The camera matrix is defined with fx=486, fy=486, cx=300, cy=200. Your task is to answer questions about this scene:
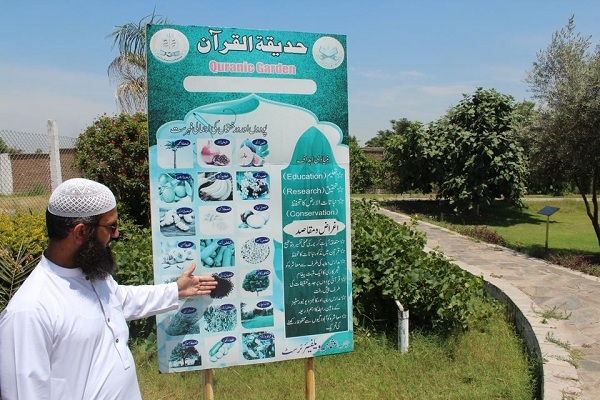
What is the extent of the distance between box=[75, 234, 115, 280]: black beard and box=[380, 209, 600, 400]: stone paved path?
311 centimetres

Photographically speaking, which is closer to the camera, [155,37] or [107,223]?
[107,223]

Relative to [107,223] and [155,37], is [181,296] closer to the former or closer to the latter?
[107,223]

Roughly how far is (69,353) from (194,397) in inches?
89.2

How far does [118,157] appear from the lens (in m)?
7.75

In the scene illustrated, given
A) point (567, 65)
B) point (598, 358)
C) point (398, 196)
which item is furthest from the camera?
point (398, 196)

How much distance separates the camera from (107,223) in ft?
5.85

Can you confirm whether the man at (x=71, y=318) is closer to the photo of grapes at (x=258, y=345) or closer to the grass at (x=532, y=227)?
the photo of grapes at (x=258, y=345)

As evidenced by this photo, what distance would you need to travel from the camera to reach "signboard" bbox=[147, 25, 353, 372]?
2.50 metres

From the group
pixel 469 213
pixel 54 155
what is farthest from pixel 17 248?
pixel 469 213

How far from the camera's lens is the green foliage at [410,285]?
4617 mm

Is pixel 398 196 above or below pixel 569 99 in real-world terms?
below

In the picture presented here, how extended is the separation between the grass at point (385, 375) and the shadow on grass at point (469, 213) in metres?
11.1

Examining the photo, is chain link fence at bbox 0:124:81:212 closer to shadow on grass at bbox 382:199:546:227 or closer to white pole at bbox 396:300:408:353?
white pole at bbox 396:300:408:353

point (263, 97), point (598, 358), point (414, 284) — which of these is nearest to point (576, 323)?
point (598, 358)
